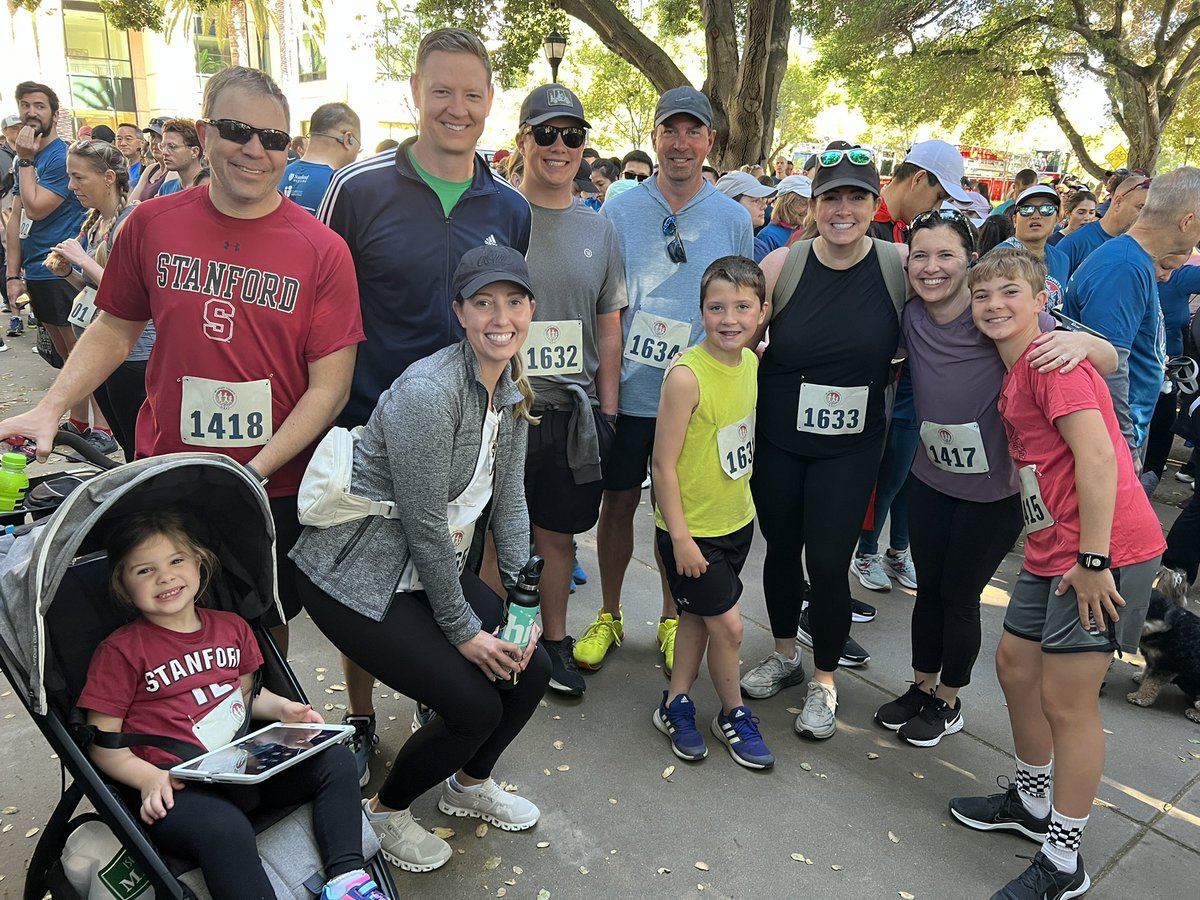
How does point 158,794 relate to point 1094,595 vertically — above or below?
below

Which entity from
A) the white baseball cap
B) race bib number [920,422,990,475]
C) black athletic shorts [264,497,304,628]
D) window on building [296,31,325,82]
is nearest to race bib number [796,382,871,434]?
race bib number [920,422,990,475]

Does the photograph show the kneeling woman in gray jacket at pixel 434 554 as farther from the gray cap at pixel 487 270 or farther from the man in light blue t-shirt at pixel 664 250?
the man in light blue t-shirt at pixel 664 250

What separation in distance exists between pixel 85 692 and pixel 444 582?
0.85 meters

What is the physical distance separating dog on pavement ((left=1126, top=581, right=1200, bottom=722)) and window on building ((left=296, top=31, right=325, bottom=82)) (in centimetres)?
4082

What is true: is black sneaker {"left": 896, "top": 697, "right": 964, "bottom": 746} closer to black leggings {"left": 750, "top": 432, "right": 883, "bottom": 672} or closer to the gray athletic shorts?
black leggings {"left": 750, "top": 432, "right": 883, "bottom": 672}

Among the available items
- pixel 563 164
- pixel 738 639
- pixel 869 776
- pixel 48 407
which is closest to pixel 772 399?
pixel 738 639

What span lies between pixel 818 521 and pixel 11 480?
2.54 metres

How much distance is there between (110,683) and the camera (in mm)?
1877

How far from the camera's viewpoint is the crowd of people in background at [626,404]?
7.57ft

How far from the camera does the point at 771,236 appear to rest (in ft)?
19.3

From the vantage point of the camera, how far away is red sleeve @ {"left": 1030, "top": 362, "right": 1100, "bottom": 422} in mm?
2361

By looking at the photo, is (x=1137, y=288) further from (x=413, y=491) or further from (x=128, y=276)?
(x=128, y=276)

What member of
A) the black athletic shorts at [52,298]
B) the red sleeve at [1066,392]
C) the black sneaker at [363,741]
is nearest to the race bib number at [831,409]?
the red sleeve at [1066,392]

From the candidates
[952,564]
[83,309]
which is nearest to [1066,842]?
[952,564]
